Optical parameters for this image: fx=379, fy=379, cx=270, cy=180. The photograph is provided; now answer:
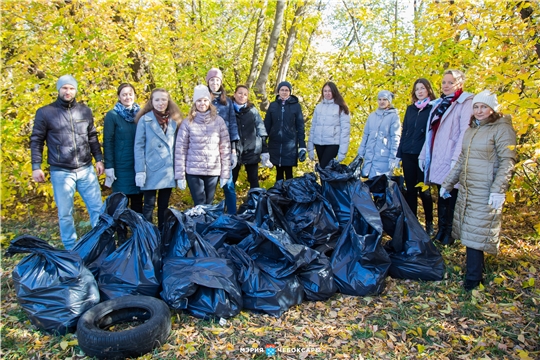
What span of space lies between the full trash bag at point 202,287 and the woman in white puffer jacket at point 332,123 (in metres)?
2.62

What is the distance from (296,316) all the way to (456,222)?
5.56 feet

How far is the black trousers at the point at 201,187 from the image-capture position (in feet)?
14.1

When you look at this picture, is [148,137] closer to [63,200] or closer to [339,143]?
[63,200]

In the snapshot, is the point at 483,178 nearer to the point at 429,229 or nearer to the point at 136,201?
the point at 429,229

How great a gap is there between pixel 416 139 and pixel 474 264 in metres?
1.62

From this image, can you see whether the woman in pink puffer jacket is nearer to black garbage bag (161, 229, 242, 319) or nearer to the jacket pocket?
the jacket pocket

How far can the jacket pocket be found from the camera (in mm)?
4098

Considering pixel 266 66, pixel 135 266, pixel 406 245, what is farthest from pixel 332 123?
pixel 135 266

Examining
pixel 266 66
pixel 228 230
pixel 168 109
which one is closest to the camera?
pixel 228 230

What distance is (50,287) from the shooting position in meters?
2.74

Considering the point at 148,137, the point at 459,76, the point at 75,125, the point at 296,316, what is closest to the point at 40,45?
the point at 75,125

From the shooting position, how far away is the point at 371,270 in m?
3.38

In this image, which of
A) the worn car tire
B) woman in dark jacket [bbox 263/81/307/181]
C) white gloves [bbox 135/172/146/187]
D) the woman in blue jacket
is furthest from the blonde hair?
the worn car tire

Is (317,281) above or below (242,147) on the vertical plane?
below
